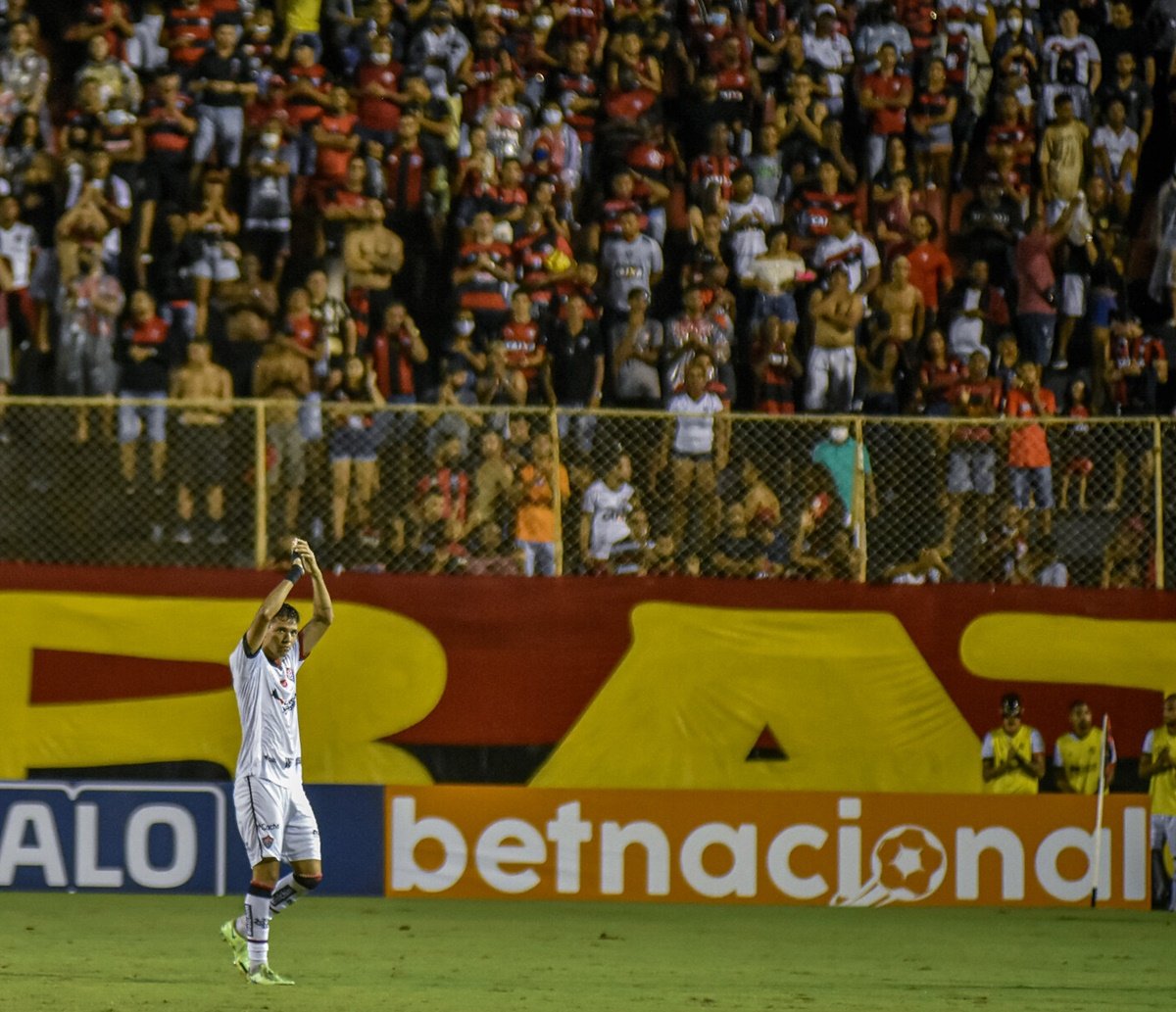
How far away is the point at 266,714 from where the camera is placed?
34.1ft

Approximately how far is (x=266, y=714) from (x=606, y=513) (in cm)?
434

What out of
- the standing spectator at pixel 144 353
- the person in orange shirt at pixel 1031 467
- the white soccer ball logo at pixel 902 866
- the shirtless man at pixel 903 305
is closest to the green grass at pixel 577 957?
the white soccer ball logo at pixel 902 866

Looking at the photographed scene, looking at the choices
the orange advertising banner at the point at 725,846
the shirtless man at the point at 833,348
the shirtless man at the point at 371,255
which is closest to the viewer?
the orange advertising banner at the point at 725,846

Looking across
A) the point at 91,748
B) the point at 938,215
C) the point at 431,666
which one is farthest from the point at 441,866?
the point at 938,215

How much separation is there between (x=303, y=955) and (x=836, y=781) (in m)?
4.79

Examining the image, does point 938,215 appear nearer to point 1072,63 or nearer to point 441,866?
point 1072,63

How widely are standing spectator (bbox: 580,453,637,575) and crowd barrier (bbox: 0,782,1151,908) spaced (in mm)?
1718

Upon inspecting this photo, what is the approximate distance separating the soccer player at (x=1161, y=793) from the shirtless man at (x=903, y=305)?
4.00 meters

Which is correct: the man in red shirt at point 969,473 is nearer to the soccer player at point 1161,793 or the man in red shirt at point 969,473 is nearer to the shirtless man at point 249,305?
the soccer player at point 1161,793

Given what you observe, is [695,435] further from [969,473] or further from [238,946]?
[238,946]

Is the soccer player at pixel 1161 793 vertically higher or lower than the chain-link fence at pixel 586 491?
lower

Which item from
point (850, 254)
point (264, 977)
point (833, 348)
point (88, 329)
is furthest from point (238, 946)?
point (850, 254)

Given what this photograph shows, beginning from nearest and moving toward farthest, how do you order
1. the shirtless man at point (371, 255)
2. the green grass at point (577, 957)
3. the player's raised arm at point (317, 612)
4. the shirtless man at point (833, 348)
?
the green grass at point (577, 957) → the player's raised arm at point (317, 612) → the shirtless man at point (833, 348) → the shirtless man at point (371, 255)

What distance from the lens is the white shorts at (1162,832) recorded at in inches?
558
